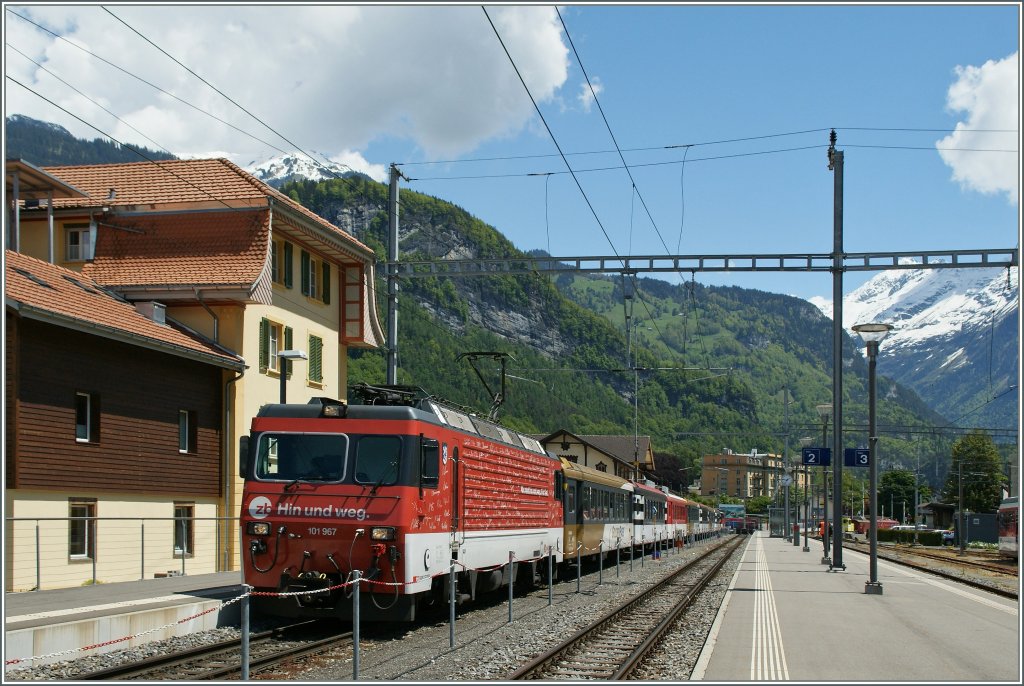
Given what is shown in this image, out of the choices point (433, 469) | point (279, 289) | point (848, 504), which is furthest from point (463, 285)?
point (433, 469)

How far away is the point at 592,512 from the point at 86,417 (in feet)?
45.2

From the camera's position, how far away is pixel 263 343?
2764 cm

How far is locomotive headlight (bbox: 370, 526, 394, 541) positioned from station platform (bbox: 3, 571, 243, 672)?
180 centimetres

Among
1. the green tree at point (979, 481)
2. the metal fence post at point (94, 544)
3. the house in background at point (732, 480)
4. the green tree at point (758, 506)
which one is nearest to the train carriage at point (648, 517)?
the metal fence post at point (94, 544)

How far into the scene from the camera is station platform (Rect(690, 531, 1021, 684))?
37.8 feet

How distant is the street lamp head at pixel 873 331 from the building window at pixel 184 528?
14081mm

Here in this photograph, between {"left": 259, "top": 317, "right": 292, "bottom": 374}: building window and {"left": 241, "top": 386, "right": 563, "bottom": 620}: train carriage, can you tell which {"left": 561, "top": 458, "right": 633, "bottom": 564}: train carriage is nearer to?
{"left": 259, "top": 317, "right": 292, "bottom": 374}: building window

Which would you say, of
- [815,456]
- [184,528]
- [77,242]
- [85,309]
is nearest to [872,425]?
[815,456]

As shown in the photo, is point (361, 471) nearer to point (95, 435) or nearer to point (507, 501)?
point (507, 501)

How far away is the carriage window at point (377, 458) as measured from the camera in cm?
1455

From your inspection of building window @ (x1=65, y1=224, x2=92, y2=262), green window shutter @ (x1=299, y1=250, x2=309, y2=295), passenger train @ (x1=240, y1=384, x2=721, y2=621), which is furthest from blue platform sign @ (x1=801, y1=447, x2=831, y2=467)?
building window @ (x1=65, y1=224, x2=92, y2=262)

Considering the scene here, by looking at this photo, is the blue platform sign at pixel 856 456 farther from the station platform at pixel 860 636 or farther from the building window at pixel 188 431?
the building window at pixel 188 431

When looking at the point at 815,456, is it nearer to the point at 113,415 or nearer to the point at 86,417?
the point at 113,415

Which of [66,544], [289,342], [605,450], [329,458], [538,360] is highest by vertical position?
[538,360]
